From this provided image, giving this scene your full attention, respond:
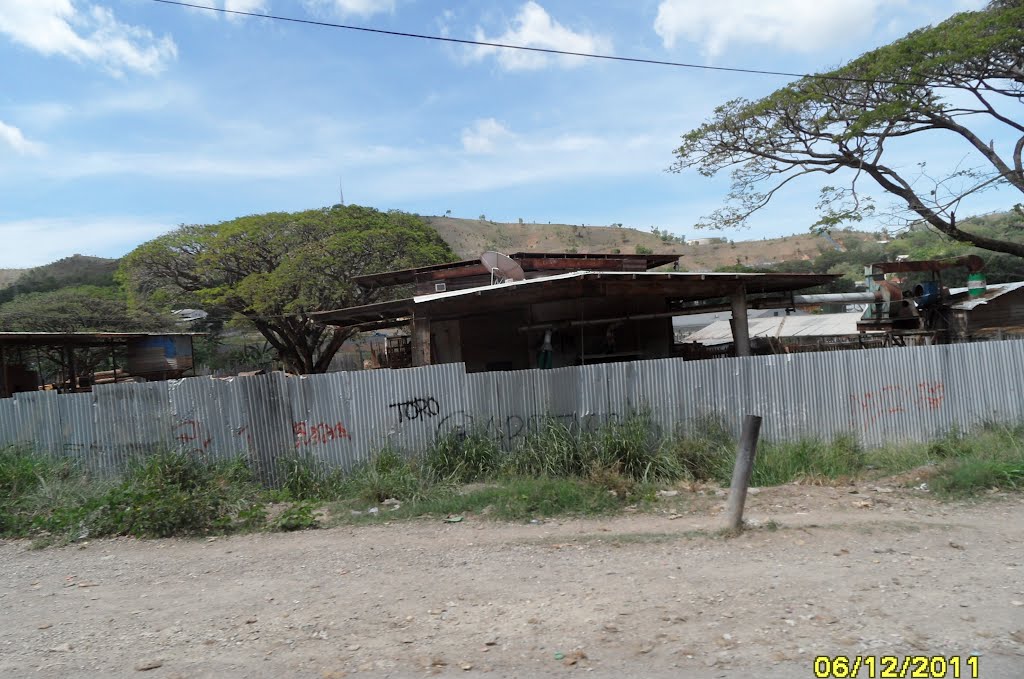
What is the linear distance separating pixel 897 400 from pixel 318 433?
770 cm

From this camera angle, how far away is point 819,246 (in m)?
63.8

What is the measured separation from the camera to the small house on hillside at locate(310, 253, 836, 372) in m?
11.4

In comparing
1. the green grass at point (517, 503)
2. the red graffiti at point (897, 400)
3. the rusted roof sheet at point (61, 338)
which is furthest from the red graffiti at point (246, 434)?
the rusted roof sheet at point (61, 338)

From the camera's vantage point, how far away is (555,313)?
47.7ft

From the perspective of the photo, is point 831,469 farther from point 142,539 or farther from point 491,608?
point 142,539

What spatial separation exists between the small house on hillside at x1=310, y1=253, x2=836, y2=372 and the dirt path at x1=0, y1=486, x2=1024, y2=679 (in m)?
4.35

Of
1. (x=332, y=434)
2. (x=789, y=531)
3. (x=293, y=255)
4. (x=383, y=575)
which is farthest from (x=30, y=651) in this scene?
(x=293, y=255)

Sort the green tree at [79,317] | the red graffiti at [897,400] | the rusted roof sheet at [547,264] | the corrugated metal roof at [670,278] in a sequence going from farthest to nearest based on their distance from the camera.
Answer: the green tree at [79,317] < the rusted roof sheet at [547,264] < the corrugated metal roof at [670,278] < the red graffiti at [897,400]

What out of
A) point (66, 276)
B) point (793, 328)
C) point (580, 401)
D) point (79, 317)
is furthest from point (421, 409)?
point (66, 276)

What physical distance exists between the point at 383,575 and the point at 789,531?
3644 mm

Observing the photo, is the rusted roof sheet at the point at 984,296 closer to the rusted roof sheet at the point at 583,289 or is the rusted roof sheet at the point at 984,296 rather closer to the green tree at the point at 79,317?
the rusted roof sheet at the point at 583,289

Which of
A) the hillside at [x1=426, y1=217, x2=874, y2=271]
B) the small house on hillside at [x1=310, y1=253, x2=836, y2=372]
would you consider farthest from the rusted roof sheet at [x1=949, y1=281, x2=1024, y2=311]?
the hillside at [x1=426, y1=217, x2=874, y2=271]
